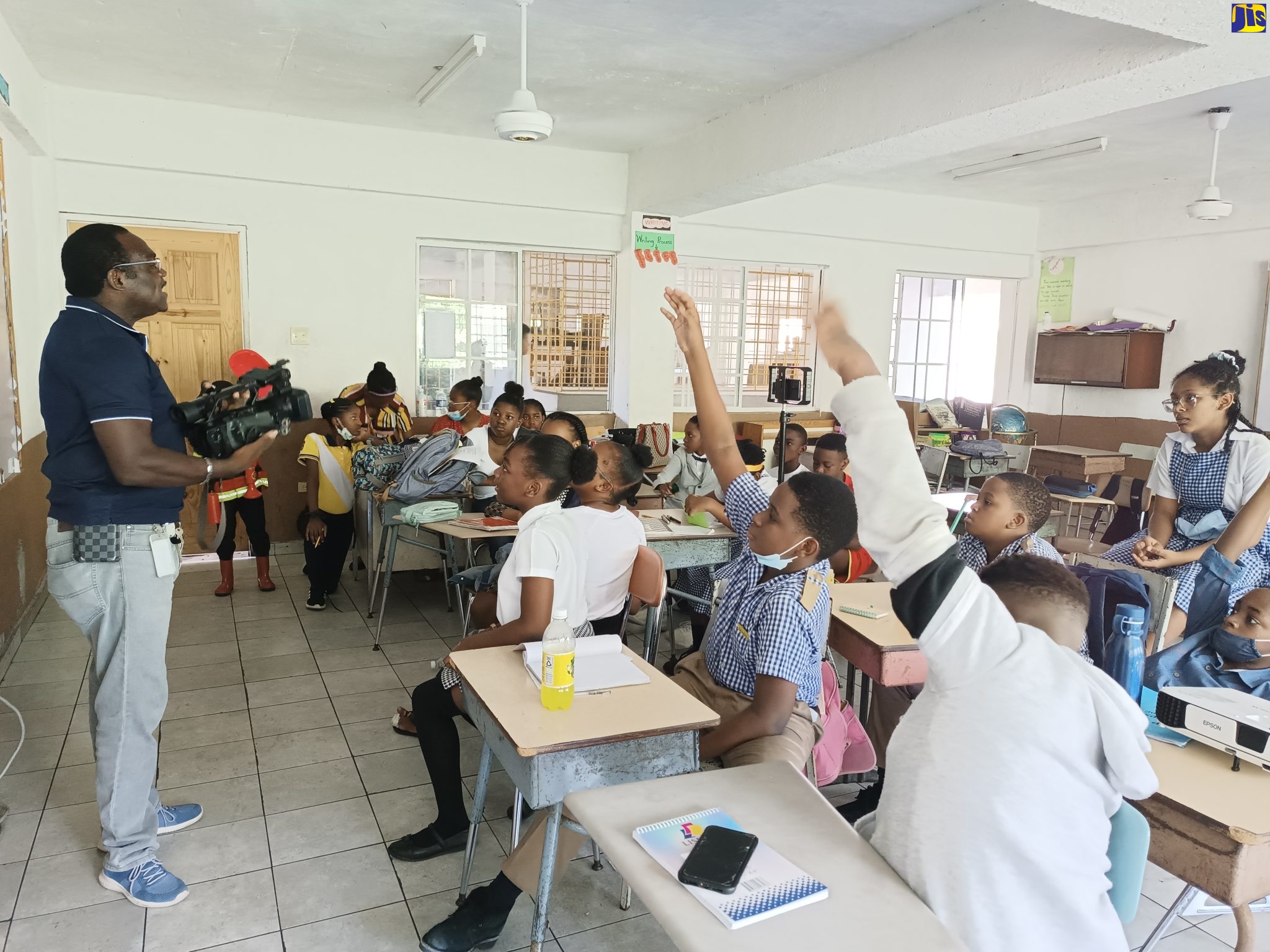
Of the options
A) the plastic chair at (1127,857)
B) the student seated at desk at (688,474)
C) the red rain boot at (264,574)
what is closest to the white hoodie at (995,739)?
the plastic chair at (1127,857)

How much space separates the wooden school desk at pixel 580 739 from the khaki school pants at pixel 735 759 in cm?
15

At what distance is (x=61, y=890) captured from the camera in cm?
222

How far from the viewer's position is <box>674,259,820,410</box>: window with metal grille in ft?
25.6

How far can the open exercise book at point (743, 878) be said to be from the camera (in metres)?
1.11

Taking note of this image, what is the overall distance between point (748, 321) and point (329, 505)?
4501 millimetres

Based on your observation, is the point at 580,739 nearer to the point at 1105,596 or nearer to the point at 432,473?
the point at 1105,596

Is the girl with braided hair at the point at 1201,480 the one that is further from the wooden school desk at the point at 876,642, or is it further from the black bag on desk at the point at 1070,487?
the black bag on desk at the point at 1070,487

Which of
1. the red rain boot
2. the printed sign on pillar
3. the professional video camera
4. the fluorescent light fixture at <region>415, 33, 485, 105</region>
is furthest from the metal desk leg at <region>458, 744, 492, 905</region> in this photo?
the printed sign on pillar

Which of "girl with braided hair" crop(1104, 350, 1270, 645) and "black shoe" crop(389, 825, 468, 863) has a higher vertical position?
"girl with braided hair" crop(1104, 350, 1270, 645)

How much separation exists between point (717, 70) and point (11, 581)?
434 centimetres

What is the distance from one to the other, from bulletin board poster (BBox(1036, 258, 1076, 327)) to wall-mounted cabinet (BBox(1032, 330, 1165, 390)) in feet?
0.91

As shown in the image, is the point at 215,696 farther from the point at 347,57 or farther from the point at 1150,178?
the point at 1150,178

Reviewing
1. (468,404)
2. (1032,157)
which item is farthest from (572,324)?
(1032,157)

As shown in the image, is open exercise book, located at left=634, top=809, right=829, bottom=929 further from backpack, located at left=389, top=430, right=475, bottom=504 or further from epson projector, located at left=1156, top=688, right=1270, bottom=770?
backpack, located at left=389, top=430, right=475, bottom=504
